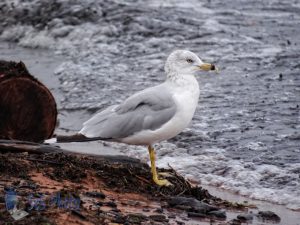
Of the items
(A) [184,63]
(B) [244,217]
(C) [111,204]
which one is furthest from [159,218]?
(A) [184,63]

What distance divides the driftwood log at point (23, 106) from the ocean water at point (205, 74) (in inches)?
50.4

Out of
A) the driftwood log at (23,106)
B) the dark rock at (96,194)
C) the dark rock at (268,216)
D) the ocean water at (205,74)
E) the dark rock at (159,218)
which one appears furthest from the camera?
the ocean water at (205,74)

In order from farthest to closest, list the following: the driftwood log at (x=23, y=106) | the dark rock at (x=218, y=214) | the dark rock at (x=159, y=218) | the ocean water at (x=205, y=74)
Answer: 1. the ocean water at (x=205, y=74)
2. the driftwood log at (x=23, y=106)
3. the dark rock at (x=218, y=214)
4. the dark rock at (x=159, y=218)

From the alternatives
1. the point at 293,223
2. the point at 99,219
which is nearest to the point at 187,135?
the point at 293,223

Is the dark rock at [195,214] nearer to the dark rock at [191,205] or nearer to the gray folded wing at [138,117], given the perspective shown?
the dark rock at [191,205]

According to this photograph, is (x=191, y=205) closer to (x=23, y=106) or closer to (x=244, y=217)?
(x=244, y=217)

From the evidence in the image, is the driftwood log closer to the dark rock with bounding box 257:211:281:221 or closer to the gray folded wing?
the gray folded wing

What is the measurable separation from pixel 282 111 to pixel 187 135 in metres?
1.28

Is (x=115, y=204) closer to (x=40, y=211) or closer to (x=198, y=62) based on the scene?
(x=40, y=211)

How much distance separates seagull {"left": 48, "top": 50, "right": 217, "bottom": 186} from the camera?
6.06 m

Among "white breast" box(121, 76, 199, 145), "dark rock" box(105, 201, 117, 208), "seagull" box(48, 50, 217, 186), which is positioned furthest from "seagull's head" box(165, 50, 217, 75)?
"dark rock" box(105, 201, 117, 208)

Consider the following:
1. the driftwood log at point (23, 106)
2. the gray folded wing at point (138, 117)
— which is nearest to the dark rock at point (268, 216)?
the gray folded wing at point (138, 117)

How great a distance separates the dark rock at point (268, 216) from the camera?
18.4 ft

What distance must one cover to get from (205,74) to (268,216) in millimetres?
5790
